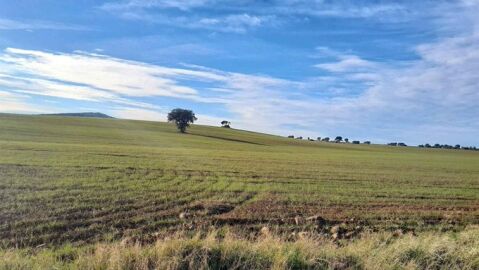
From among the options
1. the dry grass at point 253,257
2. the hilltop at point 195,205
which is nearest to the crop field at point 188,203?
the hilltop at point 195,205

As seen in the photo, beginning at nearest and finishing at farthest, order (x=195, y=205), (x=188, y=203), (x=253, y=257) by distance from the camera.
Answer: (x=253, y=257) → (x=195, y=205) → (x=188, y=203)

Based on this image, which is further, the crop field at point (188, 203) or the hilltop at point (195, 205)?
the crop field at point (188, 203)

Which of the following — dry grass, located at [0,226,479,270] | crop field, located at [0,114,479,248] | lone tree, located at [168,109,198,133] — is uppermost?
lone tree, located at [168,109,198,133]

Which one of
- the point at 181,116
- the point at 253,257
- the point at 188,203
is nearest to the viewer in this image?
the point at 253,257

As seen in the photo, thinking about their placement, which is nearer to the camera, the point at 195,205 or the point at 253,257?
the point at 253,257

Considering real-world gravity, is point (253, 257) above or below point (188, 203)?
above

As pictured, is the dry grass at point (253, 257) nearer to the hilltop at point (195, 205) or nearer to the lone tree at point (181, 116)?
the hilltop at point (195, 205)

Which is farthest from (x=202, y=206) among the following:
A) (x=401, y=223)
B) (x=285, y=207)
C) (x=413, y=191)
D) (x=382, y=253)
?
(x=413, y=191)

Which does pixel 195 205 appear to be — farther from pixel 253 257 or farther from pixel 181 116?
pixel 181 116

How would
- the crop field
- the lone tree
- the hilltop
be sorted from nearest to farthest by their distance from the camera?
the hilltop, the crop field, the lone tree

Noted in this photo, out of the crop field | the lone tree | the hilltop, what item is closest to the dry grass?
the hilltop

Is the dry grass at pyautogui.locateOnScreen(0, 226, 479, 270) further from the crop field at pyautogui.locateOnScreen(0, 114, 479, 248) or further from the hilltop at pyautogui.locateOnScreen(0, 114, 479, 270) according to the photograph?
the crop field at pyautogui.locateOnScreen(0, 114, 479, 248)

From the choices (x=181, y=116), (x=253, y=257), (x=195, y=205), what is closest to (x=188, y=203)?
(x=195, y=205)

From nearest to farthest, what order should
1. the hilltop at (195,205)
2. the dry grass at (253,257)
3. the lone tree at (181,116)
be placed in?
the dry grass at (253,257) → the hilltop at (195,205) → the lone tree at (181,116)
